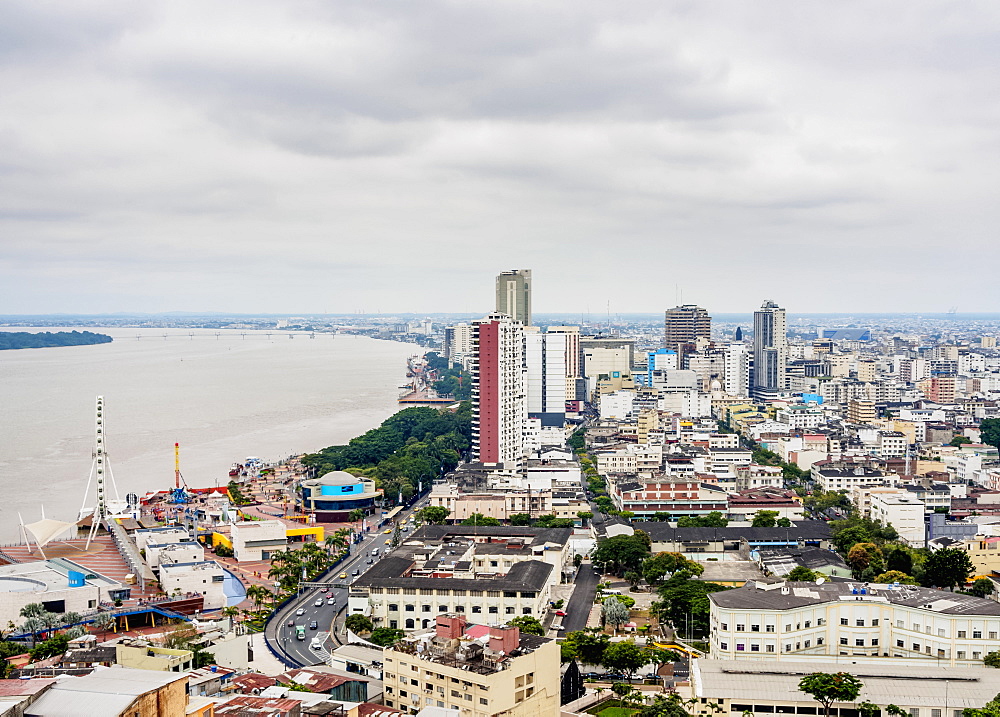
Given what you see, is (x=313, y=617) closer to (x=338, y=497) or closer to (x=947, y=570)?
(x=338, y=497)

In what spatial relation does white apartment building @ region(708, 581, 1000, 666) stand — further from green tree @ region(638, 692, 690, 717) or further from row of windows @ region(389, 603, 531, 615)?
row of windows @ region(389, 603, 531, 615)

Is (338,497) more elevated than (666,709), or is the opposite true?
(666,709)

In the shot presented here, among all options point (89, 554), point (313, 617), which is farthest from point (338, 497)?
point (313, 617)

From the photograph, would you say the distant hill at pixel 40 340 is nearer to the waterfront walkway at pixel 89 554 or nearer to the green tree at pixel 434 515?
the waterfront walkway at pixel 89 554

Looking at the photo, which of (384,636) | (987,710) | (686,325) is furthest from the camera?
(686,325)

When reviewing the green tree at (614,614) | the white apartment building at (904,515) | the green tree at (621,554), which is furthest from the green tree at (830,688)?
the white apartment building at (904,515)

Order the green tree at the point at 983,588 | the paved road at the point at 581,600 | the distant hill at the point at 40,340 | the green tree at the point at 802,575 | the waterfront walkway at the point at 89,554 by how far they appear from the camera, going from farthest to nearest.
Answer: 1. the distant hill at the point at 40,340
2. the waterfront walkway at the point at 89,554
3. the green tree at the point at 802,575
4. the green tree at the point at 983,588
5. the paved road at the point at 581,600

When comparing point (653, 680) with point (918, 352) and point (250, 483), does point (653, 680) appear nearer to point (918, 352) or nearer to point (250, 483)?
point (250, 483)
